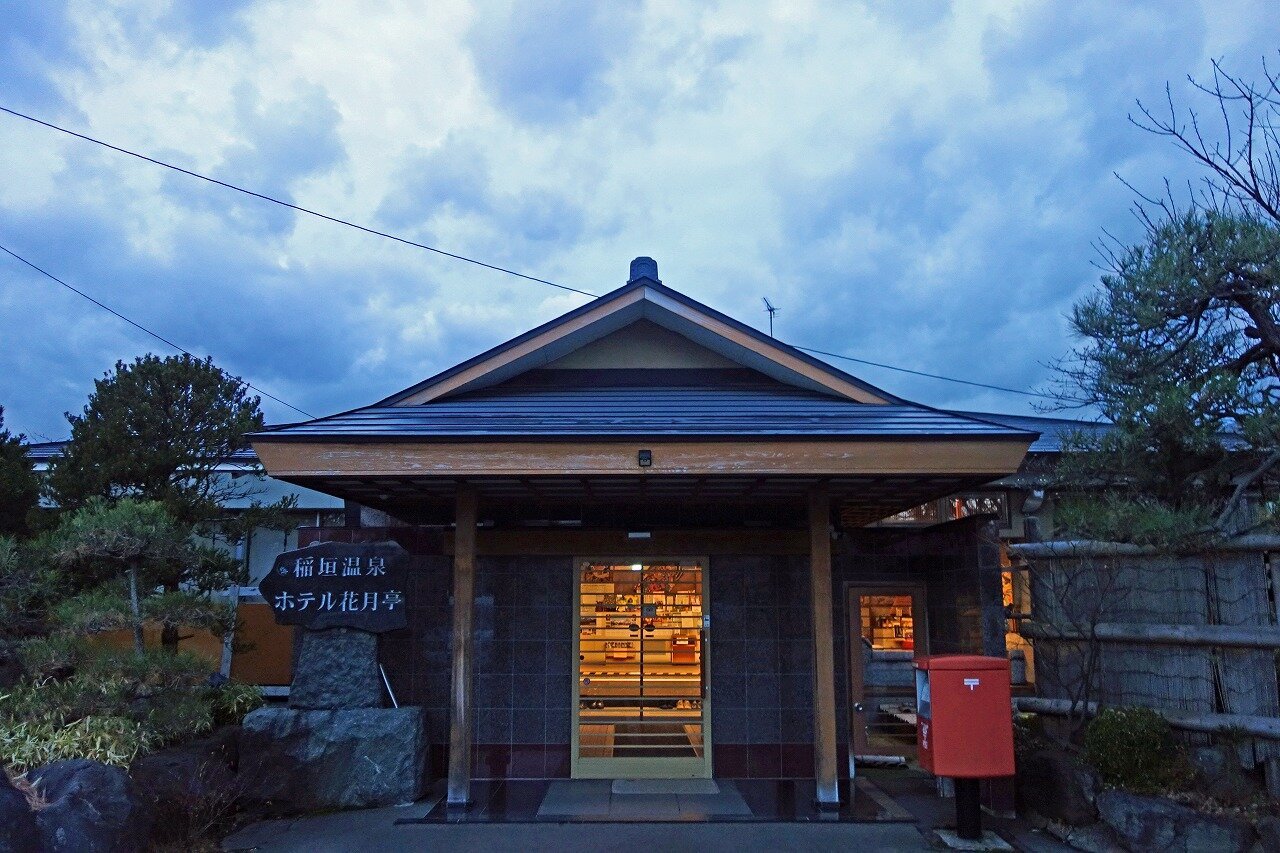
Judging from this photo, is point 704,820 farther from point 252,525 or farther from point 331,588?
point 252,525

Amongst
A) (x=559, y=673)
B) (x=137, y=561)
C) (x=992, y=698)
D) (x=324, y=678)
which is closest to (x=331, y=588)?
(x=324, y=678)

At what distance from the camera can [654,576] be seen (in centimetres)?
1041

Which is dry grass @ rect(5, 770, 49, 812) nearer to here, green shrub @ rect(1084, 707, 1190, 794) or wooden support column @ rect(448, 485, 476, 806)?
wooden support column @ rect(448, 485, 476, 806)

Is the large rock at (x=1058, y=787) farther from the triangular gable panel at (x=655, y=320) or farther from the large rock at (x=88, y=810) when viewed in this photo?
the large rock at (x=88, y=810)

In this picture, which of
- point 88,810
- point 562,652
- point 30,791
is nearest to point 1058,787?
point 562,652

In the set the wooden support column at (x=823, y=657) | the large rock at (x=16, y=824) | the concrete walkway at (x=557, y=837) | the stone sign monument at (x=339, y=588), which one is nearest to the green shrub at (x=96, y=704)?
the large rock at (x=16, y=824)

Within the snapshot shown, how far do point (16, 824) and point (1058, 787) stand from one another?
25.8ft

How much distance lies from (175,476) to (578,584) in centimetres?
640

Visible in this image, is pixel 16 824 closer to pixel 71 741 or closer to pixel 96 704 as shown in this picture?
pixel 71 741

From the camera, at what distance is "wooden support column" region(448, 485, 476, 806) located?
27.6ft

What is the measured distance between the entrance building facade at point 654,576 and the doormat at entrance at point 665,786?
0.56ft

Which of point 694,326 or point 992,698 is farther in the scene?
point 694,326

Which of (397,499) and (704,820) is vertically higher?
(397,499)

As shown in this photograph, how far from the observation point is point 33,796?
21.0 ft
